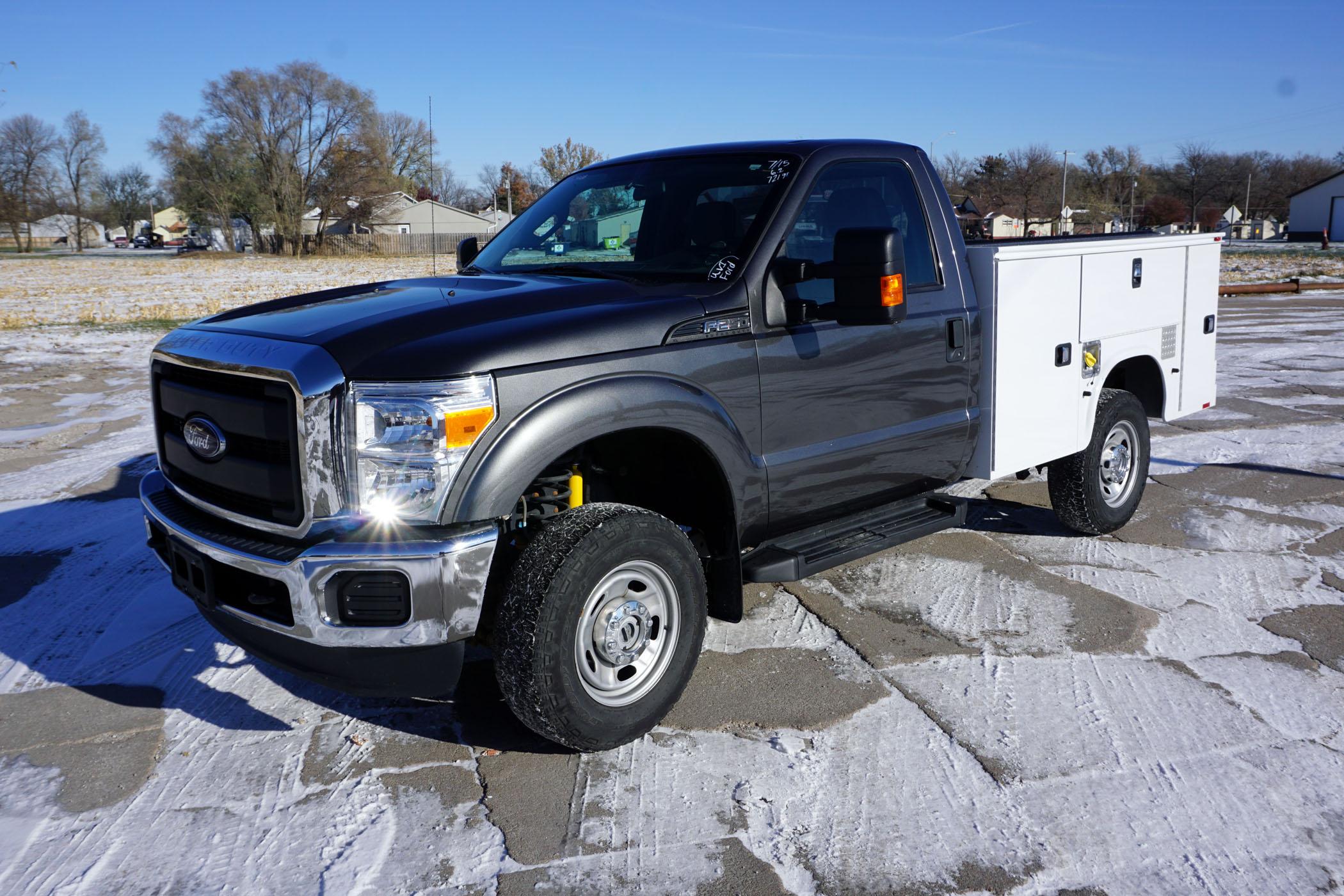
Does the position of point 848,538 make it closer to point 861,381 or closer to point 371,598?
point 861,381

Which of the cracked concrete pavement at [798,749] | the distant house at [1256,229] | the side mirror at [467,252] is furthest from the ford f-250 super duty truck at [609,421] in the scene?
the distant house at [1256,229]

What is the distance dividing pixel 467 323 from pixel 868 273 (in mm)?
1400

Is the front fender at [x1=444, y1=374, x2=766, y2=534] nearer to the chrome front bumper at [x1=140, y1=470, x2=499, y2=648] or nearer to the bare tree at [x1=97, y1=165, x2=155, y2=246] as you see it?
the chrome front bumper at [x1=140, y1=470, x2=499, y2=648]

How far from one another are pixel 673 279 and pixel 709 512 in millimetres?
892

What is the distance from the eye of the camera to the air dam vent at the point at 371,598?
310cm

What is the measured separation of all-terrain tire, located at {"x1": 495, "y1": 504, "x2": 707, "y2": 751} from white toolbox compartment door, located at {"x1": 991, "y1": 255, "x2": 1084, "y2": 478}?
210 cm

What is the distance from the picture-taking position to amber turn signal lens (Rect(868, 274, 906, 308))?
3775 millimetres

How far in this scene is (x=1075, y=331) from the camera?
17.7 feet

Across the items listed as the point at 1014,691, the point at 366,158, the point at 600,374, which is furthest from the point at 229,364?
the point at 366,158

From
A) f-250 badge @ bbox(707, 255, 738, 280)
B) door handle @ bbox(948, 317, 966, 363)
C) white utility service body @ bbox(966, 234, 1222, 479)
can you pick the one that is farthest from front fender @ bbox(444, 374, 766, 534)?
white utility service body @ bbox(966, 234, 1222, 479)

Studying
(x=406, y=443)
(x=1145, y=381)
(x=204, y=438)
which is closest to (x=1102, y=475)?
(x=1145, y=381)

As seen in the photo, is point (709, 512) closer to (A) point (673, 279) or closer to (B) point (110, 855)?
(A) point (673, 279)

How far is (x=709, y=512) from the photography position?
405 cm

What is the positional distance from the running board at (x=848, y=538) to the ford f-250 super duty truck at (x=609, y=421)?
14 mm
